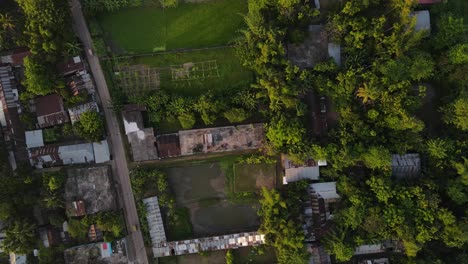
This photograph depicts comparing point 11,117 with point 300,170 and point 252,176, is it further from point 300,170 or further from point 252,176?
point 300,170

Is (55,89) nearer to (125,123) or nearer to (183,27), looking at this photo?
(125,123)

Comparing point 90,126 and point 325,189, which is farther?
point 325,189

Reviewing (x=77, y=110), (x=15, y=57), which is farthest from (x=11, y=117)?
(x=77, y=110)

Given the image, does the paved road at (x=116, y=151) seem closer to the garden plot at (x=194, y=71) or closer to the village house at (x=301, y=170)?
the garden plot at (x=194, y=71)

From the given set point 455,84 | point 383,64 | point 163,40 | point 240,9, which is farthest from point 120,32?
point 455,84

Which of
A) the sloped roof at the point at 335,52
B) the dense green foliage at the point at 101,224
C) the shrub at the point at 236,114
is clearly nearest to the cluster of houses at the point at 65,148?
the dense green foliage at the point at 101,224

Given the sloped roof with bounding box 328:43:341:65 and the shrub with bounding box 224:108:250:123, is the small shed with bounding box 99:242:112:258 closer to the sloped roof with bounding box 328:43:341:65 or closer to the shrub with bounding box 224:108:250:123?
the shrub with bounding box 224:108:250:123
